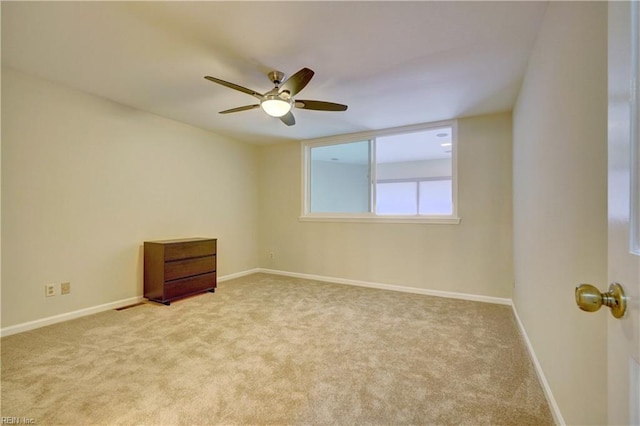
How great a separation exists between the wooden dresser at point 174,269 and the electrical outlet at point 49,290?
87 centimetres

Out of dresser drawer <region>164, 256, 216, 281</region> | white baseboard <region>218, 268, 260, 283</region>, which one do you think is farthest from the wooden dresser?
white baseboard <region>218, 268, 260, 283</region>

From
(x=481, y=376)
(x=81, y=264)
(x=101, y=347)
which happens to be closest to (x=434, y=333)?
(x=481, y=376)

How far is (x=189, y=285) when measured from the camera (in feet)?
12.0

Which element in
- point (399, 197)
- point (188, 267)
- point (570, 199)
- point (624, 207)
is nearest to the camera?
point (624, 207)

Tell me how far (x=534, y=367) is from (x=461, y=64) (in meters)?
2.34

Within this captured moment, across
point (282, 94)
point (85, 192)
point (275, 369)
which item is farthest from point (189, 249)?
point (282, 94)

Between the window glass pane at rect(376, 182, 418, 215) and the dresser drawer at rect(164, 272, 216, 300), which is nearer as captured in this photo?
the dresser drawer at rect(164, 272, 216, 300)

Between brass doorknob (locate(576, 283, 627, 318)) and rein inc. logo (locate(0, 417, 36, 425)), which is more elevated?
brass doorknob (locate(576, 283, 627, 318))

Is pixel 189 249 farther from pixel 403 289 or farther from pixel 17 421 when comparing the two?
pixel 403 289

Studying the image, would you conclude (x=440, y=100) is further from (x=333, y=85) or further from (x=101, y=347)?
(x=101, y=347)

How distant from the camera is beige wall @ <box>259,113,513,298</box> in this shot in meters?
3.53

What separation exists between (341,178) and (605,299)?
4510 mm

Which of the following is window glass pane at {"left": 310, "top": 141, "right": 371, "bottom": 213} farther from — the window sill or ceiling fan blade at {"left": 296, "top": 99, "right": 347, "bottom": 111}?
ceiling fan blade at {"left": 296, "top": 99, "right": 347, "bottom": 111}

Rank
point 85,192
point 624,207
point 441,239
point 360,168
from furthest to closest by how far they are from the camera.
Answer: point 360,168, point 441,239, point 85,192, point 624,207
